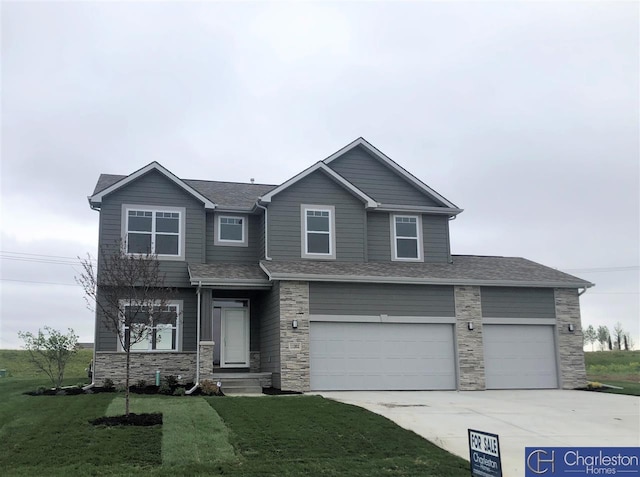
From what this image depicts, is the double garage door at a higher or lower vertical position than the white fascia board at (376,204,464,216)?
lower

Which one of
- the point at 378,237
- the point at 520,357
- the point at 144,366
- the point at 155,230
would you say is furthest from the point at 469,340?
the point at 155,230

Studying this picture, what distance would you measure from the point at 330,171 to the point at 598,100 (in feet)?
28.8

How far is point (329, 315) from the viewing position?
18562 mm

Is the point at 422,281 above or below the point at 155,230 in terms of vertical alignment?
below

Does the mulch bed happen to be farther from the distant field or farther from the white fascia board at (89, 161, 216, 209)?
the distant field

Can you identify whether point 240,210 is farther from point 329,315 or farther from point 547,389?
point 547,389

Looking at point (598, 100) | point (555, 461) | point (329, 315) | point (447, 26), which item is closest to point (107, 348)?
point (329, 315)

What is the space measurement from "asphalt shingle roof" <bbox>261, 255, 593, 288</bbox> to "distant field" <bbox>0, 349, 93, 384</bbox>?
15.2 metres

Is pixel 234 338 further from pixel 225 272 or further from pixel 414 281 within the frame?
pixel 414 281

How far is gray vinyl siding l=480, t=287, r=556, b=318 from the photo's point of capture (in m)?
20.2

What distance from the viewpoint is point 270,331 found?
19.1 meters

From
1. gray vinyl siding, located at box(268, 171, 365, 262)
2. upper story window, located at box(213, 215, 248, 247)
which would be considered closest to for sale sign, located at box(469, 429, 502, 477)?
gray vinyl siding, located at box(268, 171, 365, 262)

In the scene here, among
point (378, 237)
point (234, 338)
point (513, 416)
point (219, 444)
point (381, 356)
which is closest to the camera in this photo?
point (219, 444)

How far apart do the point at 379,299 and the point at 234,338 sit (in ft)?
16.1
